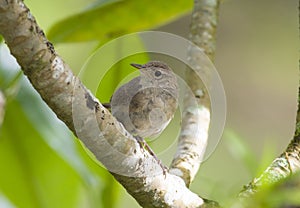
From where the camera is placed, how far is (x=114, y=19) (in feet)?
7.24

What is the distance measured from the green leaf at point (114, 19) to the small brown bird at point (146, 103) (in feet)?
0.99

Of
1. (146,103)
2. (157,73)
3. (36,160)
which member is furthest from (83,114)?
(36,160)

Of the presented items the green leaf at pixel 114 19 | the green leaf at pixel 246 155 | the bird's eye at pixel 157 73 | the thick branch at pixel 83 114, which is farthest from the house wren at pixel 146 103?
the green leaf at pixel 246 155

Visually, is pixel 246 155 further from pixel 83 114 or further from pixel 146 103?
pixel 146 103

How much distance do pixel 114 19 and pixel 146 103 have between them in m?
0.57

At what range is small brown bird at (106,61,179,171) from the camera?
66.5 inches

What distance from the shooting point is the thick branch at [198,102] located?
182 cm

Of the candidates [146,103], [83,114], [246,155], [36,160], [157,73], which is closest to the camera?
[246,155]

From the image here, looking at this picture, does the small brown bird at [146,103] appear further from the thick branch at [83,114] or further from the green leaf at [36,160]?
the green leaf at [36,160]

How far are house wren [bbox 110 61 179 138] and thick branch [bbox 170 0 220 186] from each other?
0.08 m

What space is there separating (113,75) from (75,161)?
26 centimetres

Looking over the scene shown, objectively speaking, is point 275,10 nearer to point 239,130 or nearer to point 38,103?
point 239,130

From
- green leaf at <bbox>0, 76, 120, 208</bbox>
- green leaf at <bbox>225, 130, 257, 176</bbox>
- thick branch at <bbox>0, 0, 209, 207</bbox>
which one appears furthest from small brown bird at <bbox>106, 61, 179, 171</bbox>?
green leaf at <bbox>225, 130, 257, 176</bbox>

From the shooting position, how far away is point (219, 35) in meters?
4.71
